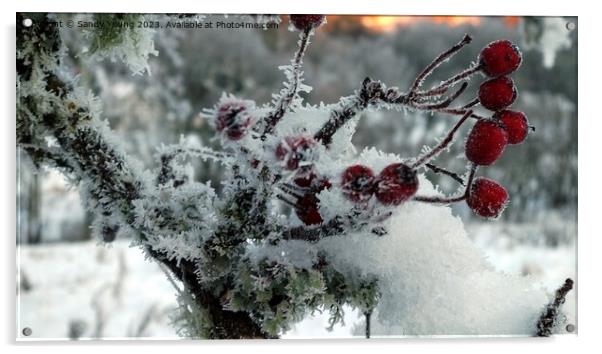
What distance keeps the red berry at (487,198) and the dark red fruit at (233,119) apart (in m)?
0.29

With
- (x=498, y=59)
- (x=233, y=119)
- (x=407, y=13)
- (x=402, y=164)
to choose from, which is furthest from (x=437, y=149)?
(x=407, y=13)

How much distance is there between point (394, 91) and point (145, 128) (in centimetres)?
66

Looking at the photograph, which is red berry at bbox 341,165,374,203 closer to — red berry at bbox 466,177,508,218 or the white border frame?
red berry at bbox 466,177,508,218

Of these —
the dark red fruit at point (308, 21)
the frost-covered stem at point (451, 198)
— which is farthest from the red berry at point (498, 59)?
the dark red fruit at point (308, 21)

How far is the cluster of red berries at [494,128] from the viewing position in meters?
0.84

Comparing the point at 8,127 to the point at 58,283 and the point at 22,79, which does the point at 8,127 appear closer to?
the point at 22,79

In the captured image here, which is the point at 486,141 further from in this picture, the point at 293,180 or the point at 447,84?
the point at 293,180

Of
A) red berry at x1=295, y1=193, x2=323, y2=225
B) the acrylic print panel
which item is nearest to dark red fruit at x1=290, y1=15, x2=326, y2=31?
the acrylic print panel

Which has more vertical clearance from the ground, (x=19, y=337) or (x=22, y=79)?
(x=22, y=79)

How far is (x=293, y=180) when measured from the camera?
841 millimetres

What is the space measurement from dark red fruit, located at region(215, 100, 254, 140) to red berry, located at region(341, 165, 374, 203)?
0.14m

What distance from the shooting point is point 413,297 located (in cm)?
98
